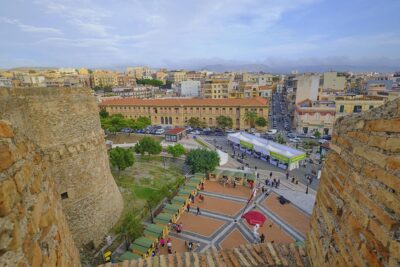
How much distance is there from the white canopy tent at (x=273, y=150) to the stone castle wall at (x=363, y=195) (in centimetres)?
2158

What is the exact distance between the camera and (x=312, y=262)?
3588 mm

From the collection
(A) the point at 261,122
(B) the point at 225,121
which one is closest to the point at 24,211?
(A) the point at 261,122

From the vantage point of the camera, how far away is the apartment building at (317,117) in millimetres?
37031

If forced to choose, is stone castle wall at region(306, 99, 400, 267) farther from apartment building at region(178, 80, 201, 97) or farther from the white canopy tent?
apartment building at region(178, 80, 201, 97)

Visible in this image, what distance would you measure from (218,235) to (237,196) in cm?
546

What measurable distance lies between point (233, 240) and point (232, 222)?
184 cm

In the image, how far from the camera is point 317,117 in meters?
37.8

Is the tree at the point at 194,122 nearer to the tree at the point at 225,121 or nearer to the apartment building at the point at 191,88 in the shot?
the tree at the point at 225,121

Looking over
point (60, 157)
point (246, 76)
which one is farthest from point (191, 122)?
point (246, 76)

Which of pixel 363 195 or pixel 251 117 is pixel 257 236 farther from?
pixel 251 117

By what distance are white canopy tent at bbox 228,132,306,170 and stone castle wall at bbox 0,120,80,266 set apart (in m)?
23.7

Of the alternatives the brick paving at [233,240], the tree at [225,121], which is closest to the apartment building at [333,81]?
the tree at [225,121]

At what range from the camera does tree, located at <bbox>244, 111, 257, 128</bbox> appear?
4262 cm

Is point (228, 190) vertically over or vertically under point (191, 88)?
under
